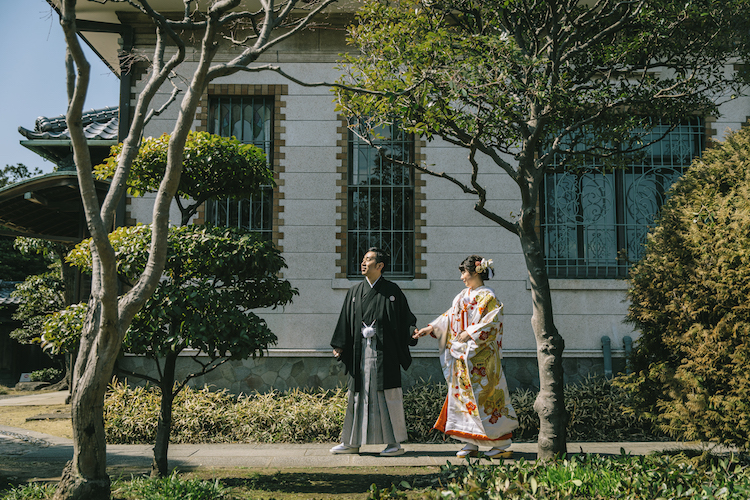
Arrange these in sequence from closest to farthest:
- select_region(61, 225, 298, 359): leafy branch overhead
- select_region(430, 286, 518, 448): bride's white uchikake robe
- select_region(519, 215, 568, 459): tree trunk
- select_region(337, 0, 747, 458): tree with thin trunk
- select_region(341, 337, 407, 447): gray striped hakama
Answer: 1. select_region(61, 225, 298, 359): leafy branch overhead
2. select_region(337, 0, 747, 458): tree with thin trunk
3. select_region(519, 215, 568, 459): tree trunk
4. select_region(430, 286, 518, 448): bride's white uchikake robe
5. select_region(341, 337, 407, 447): gray striped hakama

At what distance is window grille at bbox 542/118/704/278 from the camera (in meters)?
8.19

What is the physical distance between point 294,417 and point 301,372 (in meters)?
1.37

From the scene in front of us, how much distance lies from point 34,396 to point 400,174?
333 inches

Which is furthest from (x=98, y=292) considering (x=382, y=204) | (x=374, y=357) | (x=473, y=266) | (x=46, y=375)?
(x=46, y=375)

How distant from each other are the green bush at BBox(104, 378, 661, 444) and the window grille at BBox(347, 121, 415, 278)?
2.02 meters

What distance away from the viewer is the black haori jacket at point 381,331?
5574 mm

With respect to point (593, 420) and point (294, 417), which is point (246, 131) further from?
point (593, 420)

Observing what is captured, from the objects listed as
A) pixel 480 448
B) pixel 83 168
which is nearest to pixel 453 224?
pixel 480 448

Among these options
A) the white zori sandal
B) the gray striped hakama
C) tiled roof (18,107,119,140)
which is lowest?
the white zori sandal

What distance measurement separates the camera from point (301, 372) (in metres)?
7.80

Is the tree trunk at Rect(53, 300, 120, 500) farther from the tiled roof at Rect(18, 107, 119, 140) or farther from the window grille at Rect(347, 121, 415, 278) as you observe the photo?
the tiled roof at Rect(18, 107, 119, 140)

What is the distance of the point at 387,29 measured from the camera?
5047 millimetres

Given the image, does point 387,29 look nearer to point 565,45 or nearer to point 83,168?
point 565,45

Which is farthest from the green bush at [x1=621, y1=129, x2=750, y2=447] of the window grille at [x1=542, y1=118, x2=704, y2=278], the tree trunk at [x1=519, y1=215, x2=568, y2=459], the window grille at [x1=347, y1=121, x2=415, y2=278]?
the window grille at [x1=347, y1=121, x2=415, y2=278]
